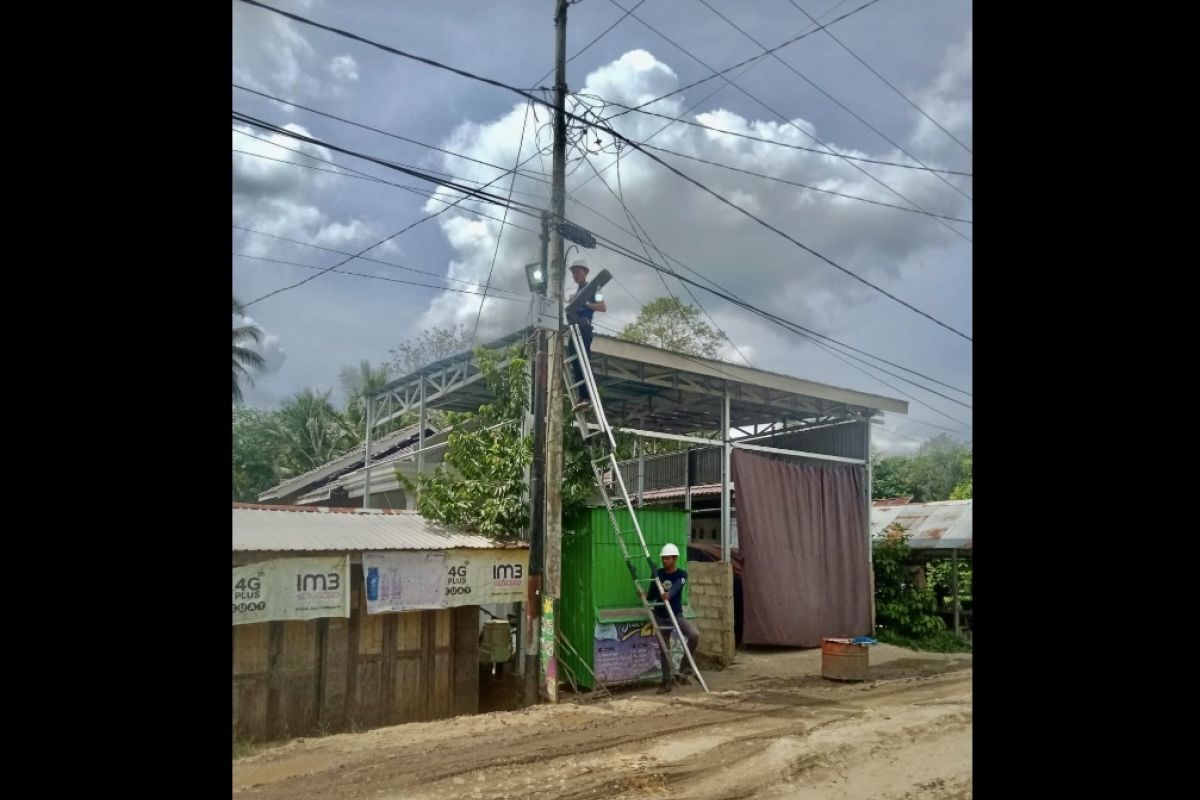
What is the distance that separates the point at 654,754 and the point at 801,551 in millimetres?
8272

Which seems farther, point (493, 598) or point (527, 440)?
point (527, 440)

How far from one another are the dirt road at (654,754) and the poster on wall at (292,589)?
4.04ft

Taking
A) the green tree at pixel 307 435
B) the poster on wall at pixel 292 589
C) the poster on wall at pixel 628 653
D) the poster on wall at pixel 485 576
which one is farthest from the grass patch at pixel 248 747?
the green tree at pixel 307 435

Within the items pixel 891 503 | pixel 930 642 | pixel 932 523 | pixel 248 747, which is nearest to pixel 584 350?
pixel 248 747

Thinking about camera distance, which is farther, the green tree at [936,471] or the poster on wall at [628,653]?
the green tree at [936,471]

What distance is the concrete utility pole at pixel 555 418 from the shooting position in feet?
32.4

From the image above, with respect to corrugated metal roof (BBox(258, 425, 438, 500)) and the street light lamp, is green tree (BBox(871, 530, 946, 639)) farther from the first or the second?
the street light lamp

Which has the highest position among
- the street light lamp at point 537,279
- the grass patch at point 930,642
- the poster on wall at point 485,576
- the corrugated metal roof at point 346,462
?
the street light lamp at point 537,279

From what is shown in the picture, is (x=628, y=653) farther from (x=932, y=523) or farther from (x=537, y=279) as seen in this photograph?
(x=932, y=523)

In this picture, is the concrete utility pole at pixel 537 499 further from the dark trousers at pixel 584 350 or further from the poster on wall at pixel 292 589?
the poster on wall at pixel 292 589
